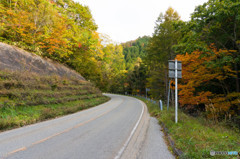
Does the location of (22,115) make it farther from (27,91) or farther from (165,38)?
(165,38)

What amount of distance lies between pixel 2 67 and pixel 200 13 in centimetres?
1602

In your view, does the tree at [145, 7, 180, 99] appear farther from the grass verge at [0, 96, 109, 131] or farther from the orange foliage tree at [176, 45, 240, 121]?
the grass verge at [0, 96, 109, 131]

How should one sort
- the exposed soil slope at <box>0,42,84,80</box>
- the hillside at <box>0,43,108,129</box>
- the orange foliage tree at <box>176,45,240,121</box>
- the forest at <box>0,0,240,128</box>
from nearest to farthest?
the hillside at <box>0,43,108,129</box> < the forest at <box>0,0,240,128</box> < the orange foliage tree at <box>176,45,240,121</box> < the exposed soil slope at <box>0,42,84,80</box>

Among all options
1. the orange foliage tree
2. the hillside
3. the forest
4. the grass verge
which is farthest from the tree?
the grass verge

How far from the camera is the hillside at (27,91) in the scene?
756 cm

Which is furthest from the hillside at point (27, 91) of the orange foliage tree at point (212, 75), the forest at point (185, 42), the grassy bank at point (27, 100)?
the orange foliage tree at point (212, 75)

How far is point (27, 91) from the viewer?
31.5 ft

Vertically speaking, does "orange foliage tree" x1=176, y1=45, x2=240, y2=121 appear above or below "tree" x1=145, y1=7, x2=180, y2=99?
below

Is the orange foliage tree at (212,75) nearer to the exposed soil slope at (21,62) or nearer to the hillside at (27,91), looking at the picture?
the hillside at (27,91)

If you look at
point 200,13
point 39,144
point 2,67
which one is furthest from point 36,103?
point 200,13

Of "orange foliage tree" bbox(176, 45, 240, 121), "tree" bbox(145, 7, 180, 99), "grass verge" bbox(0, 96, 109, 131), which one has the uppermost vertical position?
"tree" bbox(145, 7, 180, 99)

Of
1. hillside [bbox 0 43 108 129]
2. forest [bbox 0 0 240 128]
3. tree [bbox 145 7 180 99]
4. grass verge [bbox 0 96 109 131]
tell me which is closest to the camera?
grass verge [bbox 0 96 109 131]

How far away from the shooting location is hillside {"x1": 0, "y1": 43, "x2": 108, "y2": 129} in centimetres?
756

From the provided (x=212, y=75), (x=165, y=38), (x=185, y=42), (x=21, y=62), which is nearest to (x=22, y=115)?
(x=21, y=62)
